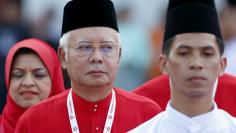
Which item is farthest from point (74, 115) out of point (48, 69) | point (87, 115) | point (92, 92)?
point (48, 69)

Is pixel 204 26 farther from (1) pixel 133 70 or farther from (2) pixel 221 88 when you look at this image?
(1) pixel 133 70

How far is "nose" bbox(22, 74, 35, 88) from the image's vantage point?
1084cm

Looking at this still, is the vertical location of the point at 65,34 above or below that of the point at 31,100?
above

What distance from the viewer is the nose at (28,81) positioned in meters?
10.8

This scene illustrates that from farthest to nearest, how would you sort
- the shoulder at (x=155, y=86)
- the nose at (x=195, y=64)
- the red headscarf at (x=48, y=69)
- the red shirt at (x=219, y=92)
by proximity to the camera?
1. the red headscarf at (x=48, y=69)
2. the shoulder at (x=155, y=86)
3. the red shirt at (x=219, y=92)
4. the nose at (x=195, y=64)

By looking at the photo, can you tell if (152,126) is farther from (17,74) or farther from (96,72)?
(17,74)

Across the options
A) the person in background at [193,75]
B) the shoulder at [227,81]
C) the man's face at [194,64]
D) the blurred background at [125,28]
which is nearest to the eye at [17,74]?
the shoulder at [227,81]

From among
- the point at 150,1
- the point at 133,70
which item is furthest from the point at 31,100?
the point at 150,1

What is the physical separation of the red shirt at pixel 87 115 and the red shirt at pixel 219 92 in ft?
3.57

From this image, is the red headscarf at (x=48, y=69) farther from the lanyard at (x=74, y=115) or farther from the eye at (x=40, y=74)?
the lanyard at (x=74, y=115)

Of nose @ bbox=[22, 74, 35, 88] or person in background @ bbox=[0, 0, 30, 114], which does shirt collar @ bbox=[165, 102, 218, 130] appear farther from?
person in background @ bbox=[0, 0, 30, 114]

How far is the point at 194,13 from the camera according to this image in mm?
8359

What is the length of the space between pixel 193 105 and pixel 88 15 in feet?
5.58

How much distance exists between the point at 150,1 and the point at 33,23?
1.77 m
